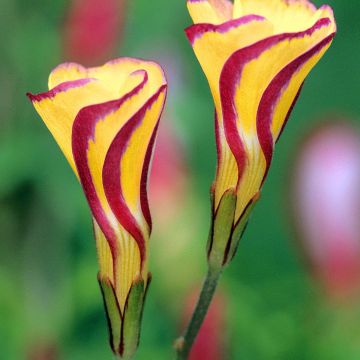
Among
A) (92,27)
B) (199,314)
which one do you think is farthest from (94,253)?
(199,314)

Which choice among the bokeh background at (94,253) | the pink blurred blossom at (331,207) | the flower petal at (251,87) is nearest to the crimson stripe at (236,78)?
the flower petal at (251,87)

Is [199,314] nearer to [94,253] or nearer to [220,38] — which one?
[220,38]

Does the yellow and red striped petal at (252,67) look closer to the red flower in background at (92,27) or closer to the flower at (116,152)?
→ the flower at (116,152)

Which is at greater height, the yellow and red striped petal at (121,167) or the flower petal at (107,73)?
the flower petal at (107,73)

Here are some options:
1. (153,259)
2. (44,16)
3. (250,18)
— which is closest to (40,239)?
(153,259)

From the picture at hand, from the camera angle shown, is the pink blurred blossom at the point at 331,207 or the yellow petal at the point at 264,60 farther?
the pink blurred blossom at the point at 331,207

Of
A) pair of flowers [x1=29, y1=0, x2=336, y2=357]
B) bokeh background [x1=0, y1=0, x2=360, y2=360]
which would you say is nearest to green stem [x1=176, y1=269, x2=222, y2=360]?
pair of flowers [x1=29, y1=0, x2=336, y2=357]

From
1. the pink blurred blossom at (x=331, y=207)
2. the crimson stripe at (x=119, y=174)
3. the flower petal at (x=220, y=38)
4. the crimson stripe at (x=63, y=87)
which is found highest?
the crimson stripe at (x=63, y=87)
